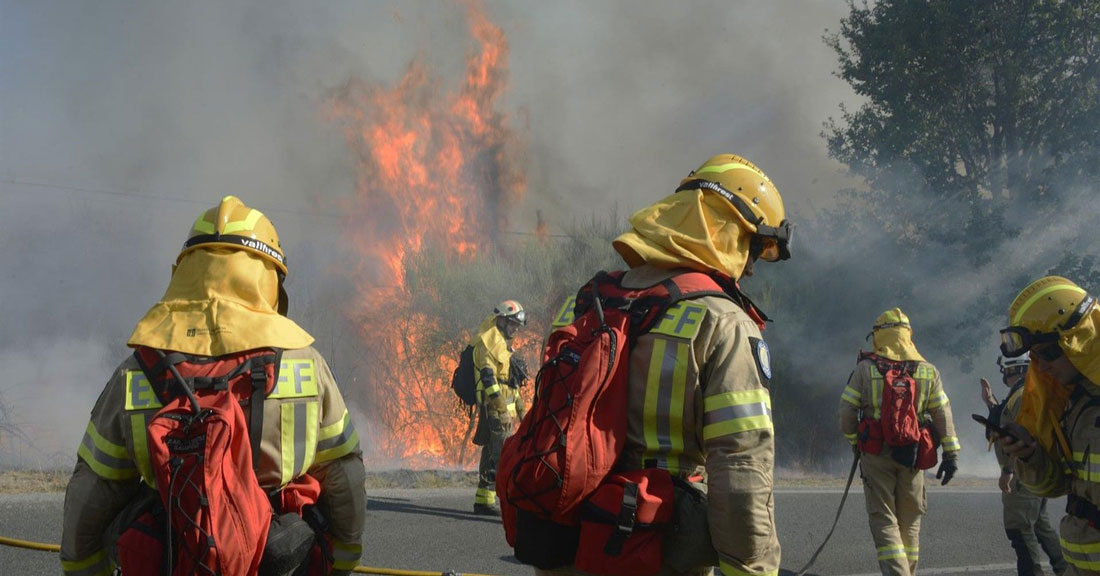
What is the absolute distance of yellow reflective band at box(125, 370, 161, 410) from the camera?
238cm

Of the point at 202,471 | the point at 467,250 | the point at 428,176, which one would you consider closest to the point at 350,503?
the point at 202,471

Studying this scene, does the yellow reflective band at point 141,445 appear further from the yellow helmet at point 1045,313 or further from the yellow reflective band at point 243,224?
the yellow helmet at point 1045,313

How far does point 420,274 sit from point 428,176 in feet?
11.0

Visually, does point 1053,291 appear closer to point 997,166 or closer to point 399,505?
point 399,505

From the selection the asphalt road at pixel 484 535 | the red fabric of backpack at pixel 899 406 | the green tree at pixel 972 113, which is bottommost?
the asphalt road at pixel 484 535

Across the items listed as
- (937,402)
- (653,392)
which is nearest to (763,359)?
(653,392)

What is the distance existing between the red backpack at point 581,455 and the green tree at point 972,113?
17724 mm

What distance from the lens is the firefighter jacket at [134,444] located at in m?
2.40

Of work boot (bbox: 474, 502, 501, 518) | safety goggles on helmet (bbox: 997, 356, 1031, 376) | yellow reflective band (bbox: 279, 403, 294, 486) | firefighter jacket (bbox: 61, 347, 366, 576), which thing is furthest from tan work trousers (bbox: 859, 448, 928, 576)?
yellow reflective band (bbox: 279, 403, 294, 486)

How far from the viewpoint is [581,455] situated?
2287 mm

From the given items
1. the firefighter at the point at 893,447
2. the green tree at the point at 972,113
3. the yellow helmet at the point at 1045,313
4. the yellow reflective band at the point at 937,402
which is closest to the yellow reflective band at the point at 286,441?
the yellow helmet at the point at 1045,313

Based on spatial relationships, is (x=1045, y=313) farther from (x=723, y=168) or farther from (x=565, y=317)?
(x=565, y=317)

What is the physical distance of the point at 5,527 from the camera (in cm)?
645

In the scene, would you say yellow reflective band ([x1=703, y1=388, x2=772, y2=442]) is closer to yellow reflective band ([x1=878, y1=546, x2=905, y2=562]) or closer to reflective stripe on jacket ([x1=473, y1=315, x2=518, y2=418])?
yellow reflective band ([x1=878, y1=546, x2=905, y2=562])
